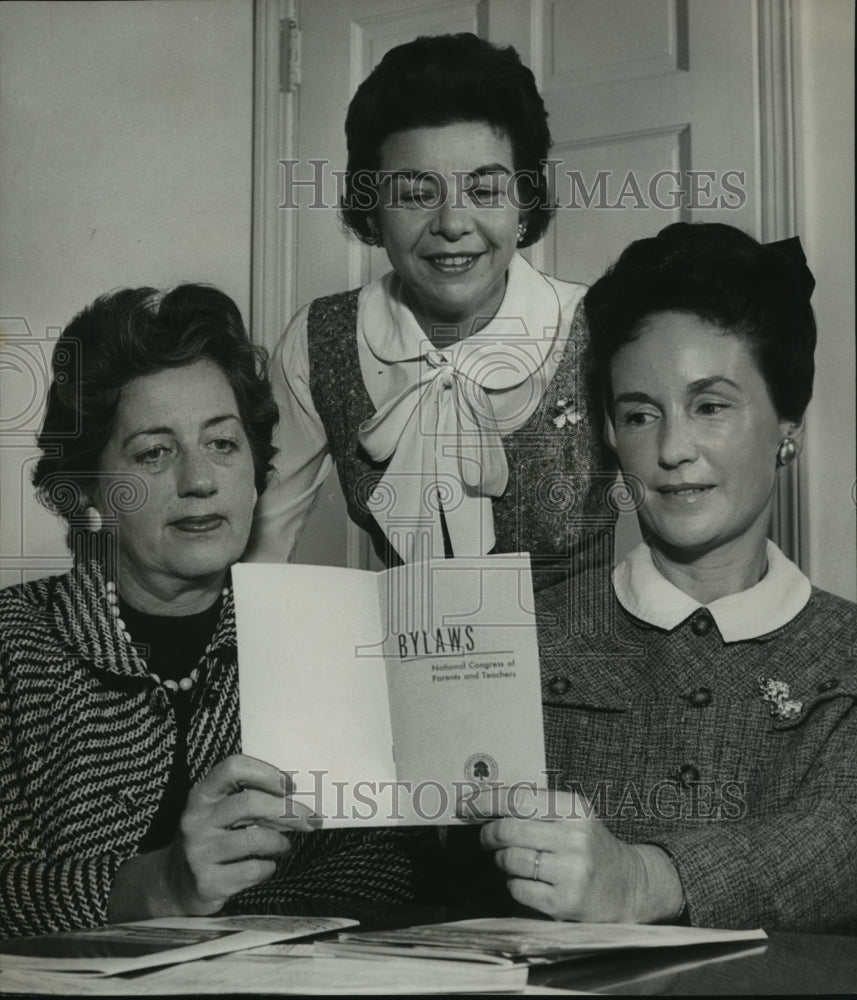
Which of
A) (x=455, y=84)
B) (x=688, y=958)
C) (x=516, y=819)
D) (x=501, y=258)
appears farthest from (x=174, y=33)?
(x=688, y=958)

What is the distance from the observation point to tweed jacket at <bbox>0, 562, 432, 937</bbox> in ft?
5.15

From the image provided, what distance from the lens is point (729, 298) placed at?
5.23 ft

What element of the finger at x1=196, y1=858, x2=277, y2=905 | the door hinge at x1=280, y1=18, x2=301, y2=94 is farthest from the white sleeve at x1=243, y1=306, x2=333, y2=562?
the finger at x1=196, y1=858, x2=277, y2=905

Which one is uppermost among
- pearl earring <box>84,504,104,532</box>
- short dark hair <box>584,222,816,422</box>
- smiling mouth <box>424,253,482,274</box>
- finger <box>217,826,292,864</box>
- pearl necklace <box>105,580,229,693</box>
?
smiling mouth <box>424,253,482,274</box>

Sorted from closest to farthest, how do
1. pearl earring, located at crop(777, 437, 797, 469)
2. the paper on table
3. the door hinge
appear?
the paper on table
pearl earring, located at crop(777, 437, 797, 469)
the door hinge

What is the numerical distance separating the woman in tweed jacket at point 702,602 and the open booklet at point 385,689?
77mm

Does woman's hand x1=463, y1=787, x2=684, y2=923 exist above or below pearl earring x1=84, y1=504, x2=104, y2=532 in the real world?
below

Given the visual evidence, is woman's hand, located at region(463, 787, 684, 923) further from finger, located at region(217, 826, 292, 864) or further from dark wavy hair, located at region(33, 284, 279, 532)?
→ dark wavy hair, located at region(33, 284, 279, 532)

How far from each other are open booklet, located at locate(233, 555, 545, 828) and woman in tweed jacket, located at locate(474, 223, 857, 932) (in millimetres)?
77

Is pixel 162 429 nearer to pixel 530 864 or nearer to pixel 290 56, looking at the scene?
pixel 290 56

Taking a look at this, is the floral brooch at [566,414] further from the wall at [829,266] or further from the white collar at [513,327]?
the wall at [829,266]

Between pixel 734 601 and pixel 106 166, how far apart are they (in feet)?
3.43

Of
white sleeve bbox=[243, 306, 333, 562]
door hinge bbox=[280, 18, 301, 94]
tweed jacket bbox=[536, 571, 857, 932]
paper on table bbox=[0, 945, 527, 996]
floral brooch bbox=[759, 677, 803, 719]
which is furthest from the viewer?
door hinge bbox=[280, 18, 301, 94]

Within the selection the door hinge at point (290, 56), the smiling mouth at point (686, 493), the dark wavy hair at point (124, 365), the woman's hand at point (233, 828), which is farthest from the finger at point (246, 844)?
the door hinge at point (290, 56)
